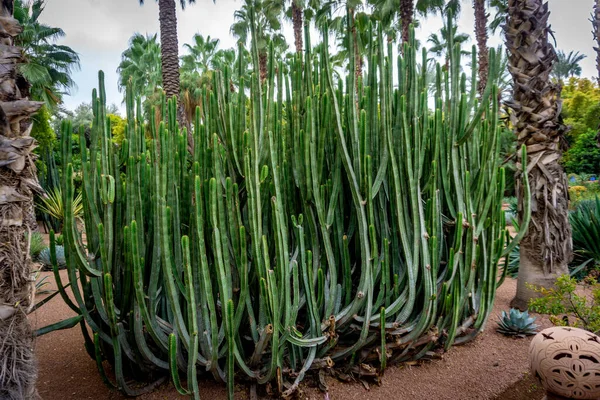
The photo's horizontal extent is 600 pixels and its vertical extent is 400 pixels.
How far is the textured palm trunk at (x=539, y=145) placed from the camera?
13.8 feet

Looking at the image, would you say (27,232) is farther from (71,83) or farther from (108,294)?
(71,83)

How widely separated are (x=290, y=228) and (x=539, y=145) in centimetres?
318

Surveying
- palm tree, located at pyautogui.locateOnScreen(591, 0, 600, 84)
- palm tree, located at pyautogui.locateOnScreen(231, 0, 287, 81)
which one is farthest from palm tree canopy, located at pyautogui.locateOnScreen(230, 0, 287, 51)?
palm tree, located at pyautogui.locateOnScreen(591, 0, 600, 84)

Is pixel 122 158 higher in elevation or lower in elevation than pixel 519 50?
lower

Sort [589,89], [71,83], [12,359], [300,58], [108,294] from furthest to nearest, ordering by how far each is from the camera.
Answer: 1. [589,89]
2. [71,83]
3. [300,58]
4. [108,294]
5. [12,359]

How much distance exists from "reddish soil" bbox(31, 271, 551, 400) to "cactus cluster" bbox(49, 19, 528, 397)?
0.40 ft

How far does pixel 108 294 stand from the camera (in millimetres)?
2068

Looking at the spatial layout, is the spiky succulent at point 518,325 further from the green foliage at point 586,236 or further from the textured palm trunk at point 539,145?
the green foliage at point 586,236

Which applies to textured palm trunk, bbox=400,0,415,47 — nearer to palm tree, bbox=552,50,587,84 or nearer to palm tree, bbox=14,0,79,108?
palm tree, bbox=14,0,79,108

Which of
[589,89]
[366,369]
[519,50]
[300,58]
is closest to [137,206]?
[300,58]

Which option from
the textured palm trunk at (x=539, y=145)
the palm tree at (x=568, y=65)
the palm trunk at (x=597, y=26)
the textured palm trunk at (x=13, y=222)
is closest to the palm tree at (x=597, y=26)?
the palm trunk at (x=597, y=26)

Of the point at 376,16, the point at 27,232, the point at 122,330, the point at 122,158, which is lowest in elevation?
the point at 122,330

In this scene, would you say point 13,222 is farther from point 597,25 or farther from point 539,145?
point 597,25

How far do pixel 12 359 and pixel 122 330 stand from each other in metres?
0.60
